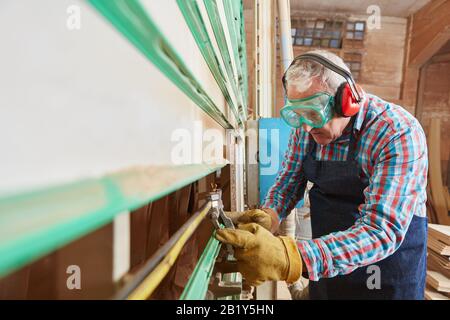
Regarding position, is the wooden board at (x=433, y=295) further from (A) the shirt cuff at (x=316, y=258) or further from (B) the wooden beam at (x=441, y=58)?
(B) the wooden beam at (x=441, y=58)

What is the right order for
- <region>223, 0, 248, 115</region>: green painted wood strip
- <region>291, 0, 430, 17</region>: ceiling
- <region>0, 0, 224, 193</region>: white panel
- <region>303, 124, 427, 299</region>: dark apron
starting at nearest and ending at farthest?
<region>0, 0, 224, 193</region>: white panel < <region>223, 0, 248, 115</region>: green painted wood strip < <region>303, 124, 427, 299</region>: dark apron < <region>291, 0, 430, 17</region>: ceiling

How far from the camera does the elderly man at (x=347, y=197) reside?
107 cm

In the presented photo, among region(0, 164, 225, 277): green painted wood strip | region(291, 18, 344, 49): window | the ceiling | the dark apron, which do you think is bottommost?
the dark apron

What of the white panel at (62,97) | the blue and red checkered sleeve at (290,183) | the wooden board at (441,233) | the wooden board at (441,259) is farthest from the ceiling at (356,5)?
the white panel at (62,97)

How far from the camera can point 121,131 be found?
42 cm

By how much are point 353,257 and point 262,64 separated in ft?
8.98

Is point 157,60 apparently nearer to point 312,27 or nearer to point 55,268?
point 55,268

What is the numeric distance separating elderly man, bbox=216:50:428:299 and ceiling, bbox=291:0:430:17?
6.00 meters

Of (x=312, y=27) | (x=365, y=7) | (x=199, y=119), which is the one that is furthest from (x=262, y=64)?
(x=365, y=7)

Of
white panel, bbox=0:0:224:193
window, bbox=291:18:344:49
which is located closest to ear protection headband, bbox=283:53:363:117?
white panel, bbox=0:0:224:193

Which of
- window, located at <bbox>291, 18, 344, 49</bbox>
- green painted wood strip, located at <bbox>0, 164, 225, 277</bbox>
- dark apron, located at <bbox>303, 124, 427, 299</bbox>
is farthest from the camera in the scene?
window, located at <bbox>291, 18, 344, 49</bbox>

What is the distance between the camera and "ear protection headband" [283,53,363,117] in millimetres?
1229

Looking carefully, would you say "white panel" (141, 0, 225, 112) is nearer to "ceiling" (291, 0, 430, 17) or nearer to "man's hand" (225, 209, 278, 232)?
"man's hand" (225, 209, 278, 232)

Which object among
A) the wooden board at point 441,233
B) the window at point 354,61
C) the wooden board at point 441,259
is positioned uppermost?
the window at point 354,61
